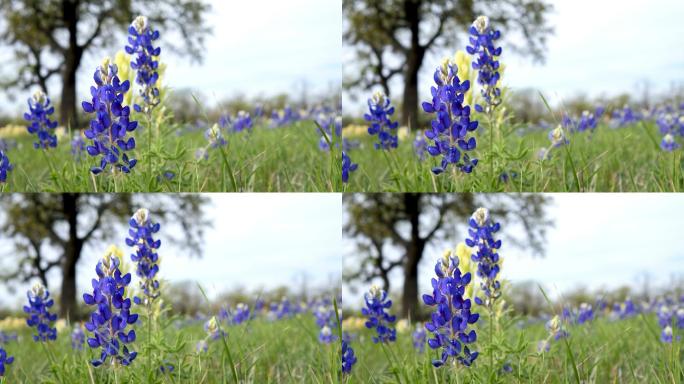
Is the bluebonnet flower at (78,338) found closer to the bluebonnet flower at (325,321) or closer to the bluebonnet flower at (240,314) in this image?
the bluebonnet flower at (240,314)

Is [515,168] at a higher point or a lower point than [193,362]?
higher

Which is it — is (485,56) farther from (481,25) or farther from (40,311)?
(40,311)

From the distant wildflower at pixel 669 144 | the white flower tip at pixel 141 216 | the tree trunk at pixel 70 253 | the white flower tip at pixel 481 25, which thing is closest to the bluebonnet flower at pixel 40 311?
the tree trunk at pixel 70 253

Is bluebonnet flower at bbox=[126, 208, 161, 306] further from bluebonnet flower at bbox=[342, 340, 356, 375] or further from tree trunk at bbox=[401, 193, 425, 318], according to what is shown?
tree trunk at bbox=[401, 193, 425, 318]

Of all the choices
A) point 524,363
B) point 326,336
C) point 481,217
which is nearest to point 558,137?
point 481,217

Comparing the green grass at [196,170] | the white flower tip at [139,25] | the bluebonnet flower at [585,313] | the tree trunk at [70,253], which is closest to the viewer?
the green grass at [196,170]

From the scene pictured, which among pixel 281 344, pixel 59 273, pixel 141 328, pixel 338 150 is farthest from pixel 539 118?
pixel 59 273

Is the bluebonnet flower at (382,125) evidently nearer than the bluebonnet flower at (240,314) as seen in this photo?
Yes
